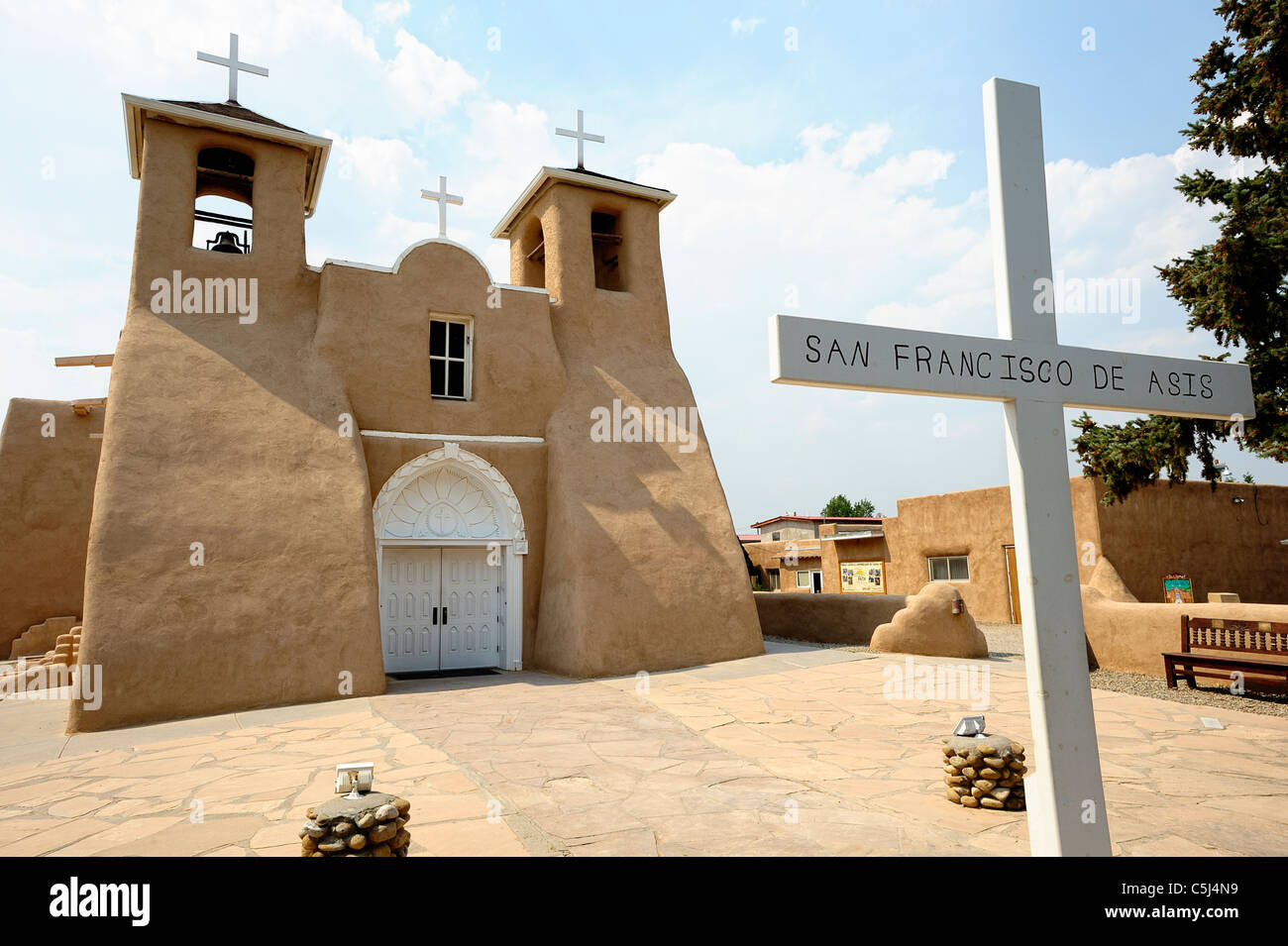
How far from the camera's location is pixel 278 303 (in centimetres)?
1145

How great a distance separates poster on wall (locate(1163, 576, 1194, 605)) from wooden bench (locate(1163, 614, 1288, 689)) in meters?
7.31

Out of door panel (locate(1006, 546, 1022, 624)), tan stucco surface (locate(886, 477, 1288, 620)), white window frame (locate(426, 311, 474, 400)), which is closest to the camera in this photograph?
white window frame (locate(426, 311, 474, 400))

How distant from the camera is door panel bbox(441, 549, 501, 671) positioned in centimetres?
1201

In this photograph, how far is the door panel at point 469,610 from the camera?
1201 cm

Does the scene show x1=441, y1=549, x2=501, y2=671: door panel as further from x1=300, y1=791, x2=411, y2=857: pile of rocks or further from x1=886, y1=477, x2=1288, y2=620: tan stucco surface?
x1=886, y1=477, x2=1288, y2=620: tan stucco surface

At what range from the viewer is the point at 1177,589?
1552cm

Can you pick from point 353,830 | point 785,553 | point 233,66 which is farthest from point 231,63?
point 785,553

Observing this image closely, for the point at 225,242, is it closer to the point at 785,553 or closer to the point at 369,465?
the point at 369,465

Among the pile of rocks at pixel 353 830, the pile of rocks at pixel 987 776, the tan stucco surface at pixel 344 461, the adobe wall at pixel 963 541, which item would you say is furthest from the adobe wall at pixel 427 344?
the adobe wall at pixel 963 541

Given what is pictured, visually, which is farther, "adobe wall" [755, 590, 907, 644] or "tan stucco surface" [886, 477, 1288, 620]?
"tan stucco surface" [886, 477, 1288, 620]

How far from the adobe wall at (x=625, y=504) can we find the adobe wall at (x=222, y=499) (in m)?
2.95

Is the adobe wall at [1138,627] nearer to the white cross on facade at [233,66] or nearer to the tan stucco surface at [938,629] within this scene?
the tan stucco surface at [938,629]

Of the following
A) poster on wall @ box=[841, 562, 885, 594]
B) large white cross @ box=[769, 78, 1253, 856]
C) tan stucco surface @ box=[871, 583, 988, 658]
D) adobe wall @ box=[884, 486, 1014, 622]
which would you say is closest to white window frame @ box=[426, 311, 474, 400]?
tan stucco surface @ box=[871, 583, 988, 658]
